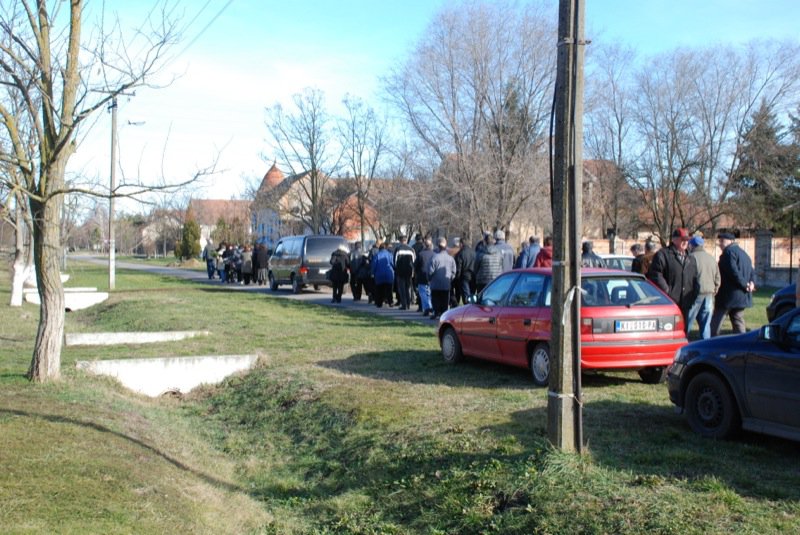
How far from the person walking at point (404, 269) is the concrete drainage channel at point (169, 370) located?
23.1 ft

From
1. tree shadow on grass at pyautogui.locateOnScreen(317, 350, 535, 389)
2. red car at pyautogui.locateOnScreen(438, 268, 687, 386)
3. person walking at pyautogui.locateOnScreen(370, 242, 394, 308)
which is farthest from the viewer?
person walking at pyautogui.locateOnScreen(370, 242, 394, 308)

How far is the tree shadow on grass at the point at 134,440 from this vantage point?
792 cm

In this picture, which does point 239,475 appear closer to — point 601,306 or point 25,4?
point 601,306

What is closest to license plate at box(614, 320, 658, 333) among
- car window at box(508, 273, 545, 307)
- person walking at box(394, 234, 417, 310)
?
car window at box(508, 273, 545, 307)

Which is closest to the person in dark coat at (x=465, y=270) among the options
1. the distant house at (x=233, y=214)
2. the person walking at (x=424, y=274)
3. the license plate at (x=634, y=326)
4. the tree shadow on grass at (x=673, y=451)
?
the person walking at (x=424, y=274)

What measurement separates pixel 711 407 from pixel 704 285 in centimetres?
447

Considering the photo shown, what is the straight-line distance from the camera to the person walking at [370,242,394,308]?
20578 mm

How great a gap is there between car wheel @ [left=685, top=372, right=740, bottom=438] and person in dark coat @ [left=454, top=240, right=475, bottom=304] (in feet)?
30.8

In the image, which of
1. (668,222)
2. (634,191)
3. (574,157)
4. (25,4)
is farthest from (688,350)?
(634,191)

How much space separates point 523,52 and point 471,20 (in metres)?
2.42

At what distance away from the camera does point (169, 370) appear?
12297 millimetres

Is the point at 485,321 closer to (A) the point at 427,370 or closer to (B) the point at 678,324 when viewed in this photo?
(A) the point at 427,370

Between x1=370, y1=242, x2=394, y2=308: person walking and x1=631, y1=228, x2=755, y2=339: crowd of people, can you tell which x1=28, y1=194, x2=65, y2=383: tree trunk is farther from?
x1=370, y1=242, x2=394, y2=308: person walking

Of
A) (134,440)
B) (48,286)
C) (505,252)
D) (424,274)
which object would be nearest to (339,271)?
(424,274)
